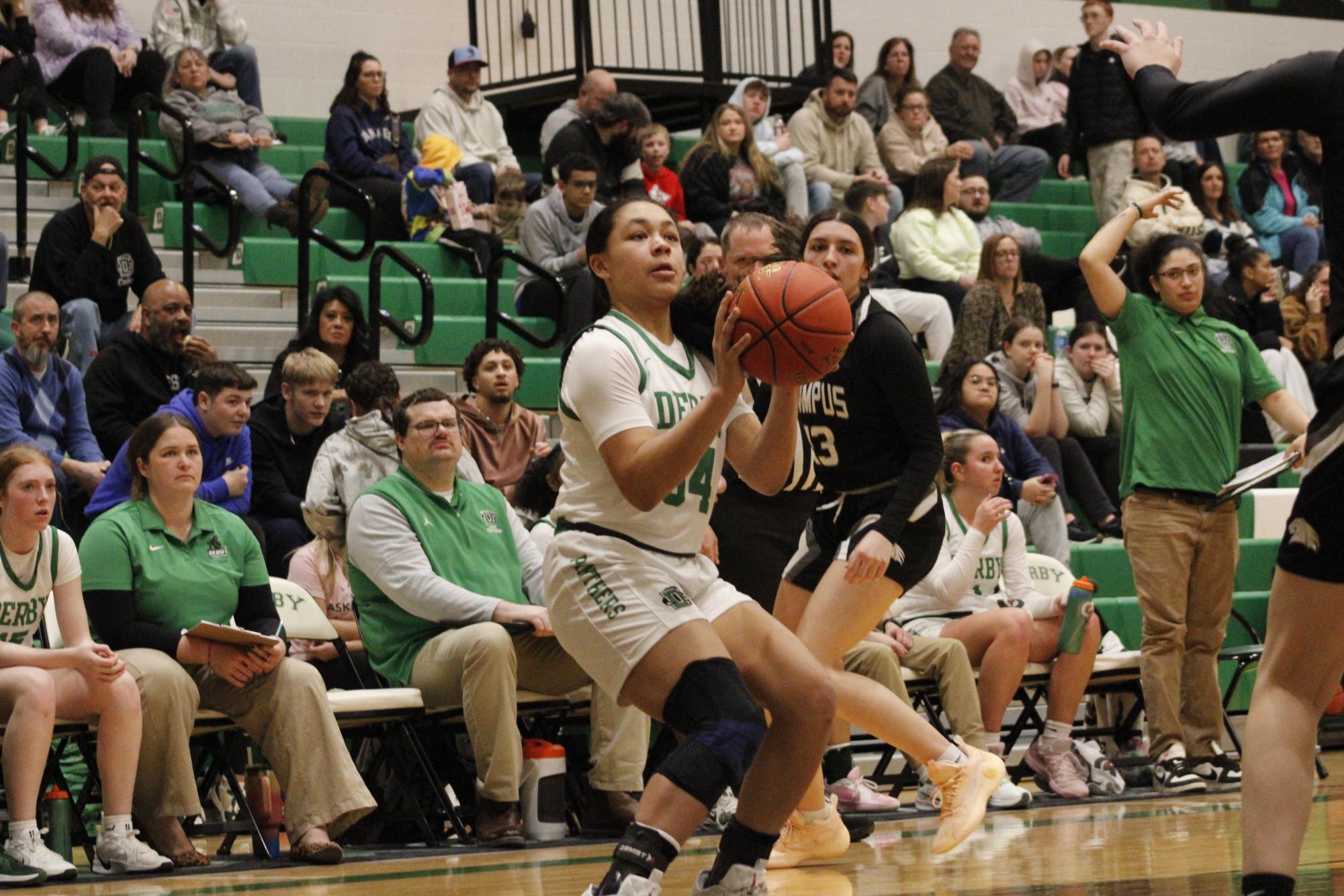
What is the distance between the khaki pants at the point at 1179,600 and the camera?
684 cm

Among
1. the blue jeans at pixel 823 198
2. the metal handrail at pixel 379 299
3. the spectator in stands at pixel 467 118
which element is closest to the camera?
the metal handrail at pixel 379 299

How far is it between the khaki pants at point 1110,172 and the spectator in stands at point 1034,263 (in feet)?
4.97

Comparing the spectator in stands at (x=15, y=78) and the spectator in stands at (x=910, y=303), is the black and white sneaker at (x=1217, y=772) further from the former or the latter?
the spectator in stands at (x=15, y=78)

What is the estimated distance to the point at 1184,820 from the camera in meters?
5.73

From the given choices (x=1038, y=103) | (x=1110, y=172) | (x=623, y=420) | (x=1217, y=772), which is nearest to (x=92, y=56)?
(x=1110, y=172)

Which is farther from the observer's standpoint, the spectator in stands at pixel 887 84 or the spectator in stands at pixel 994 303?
the spectator in stands at pixel 887 84

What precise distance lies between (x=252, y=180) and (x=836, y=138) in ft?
13.8

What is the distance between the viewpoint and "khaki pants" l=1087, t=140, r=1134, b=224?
1334 cm

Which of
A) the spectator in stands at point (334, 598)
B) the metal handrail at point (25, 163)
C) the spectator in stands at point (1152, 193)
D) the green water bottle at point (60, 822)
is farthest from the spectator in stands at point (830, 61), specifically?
the green water bottle at point (60, 822)

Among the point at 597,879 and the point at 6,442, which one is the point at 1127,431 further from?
the point at 6,442

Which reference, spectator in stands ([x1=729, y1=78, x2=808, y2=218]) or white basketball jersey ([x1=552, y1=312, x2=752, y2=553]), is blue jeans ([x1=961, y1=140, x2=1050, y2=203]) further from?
white basketball jersey ([x1=552, y1=312, x2=752, y2=553])

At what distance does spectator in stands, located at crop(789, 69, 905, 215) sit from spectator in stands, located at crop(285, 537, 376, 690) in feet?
20.5

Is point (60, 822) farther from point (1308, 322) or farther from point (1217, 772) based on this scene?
point (1308, 322)

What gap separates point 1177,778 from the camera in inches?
273
